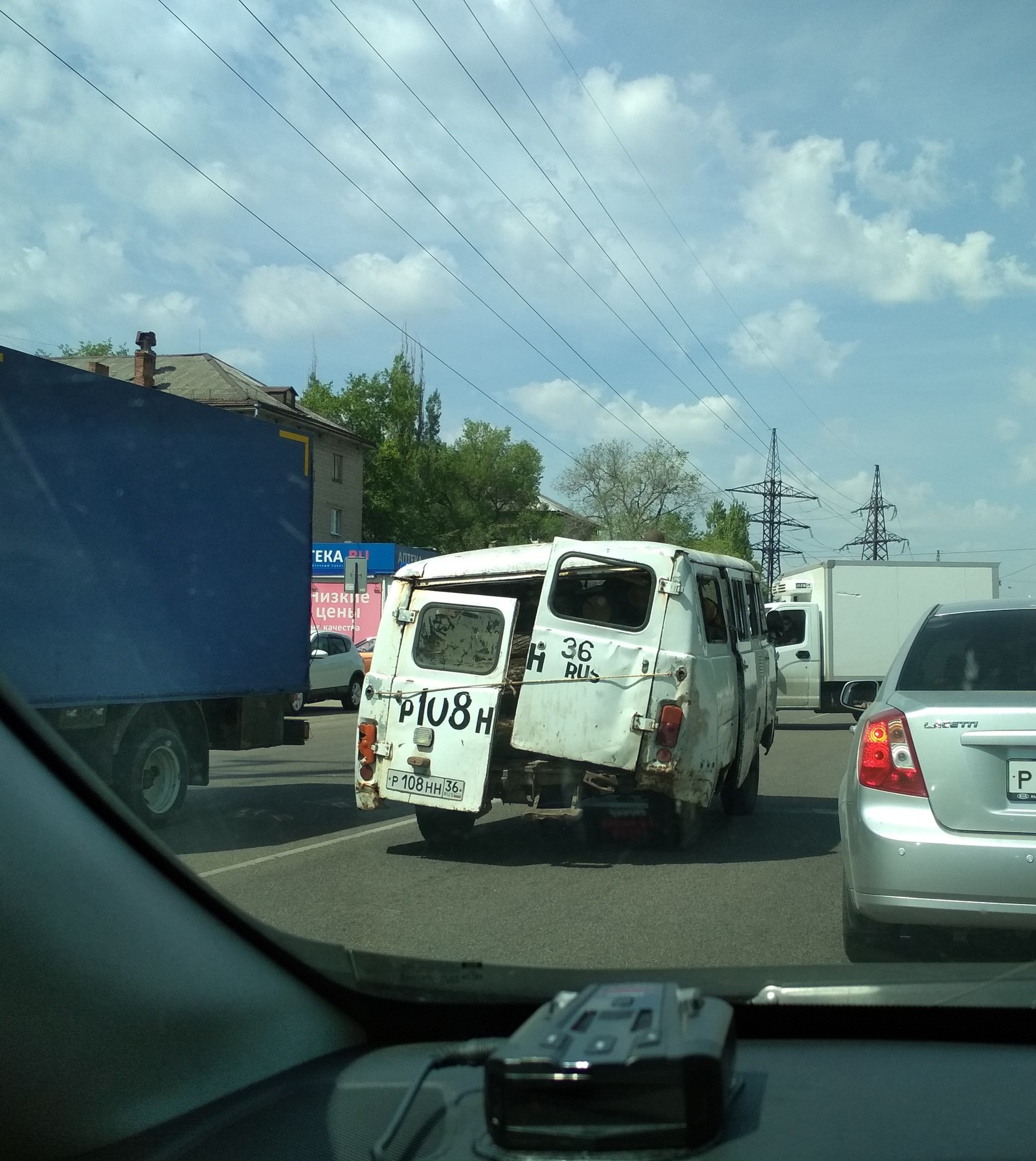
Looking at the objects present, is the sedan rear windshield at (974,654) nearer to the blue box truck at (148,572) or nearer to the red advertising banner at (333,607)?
the blue box truck at (148,572)

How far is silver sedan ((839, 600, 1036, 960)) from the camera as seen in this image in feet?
15.3

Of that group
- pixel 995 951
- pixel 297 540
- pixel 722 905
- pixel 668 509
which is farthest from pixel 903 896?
pixel 668 509

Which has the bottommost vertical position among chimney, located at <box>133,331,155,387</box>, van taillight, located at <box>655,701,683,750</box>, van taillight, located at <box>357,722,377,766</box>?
van taillight, located at <box>357,722,377,766</box>

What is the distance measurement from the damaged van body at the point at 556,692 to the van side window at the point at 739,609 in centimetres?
84

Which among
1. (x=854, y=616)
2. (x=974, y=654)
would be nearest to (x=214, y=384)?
(x=854, y=616)

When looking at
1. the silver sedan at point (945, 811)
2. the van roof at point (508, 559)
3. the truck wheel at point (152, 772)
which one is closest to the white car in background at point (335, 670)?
the truck wheel at point (152, 772)

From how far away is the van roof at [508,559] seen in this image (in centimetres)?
860

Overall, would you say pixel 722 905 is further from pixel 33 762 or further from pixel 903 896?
pixel 33 762

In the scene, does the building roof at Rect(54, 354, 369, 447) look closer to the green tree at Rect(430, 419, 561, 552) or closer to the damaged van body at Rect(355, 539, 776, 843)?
the green tree at Rect(430, 419, 561, 552)

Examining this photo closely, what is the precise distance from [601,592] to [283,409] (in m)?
39.4

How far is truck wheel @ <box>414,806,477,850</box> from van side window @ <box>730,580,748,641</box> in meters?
2.74

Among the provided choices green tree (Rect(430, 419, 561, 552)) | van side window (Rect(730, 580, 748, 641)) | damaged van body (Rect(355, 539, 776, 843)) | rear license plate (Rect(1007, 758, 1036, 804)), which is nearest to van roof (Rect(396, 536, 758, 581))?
damaged van body (Rect(355, 539, 776, 843))

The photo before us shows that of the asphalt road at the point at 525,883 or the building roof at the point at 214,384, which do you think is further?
the building roof at the point at 214,384

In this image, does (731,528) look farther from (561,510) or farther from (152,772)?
(152,772)
